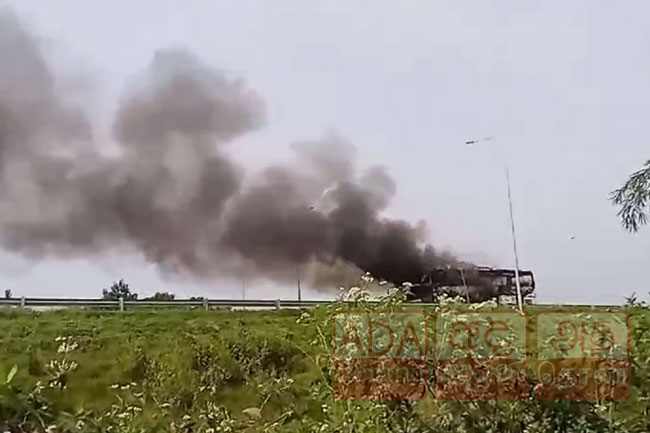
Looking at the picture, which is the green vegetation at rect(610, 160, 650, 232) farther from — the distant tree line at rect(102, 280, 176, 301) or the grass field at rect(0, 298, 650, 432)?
the distant tree line at rect(102, 280, 176, 301)

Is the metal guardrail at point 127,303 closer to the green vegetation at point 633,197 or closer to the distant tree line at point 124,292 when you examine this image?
the distant tree line at point 124,292

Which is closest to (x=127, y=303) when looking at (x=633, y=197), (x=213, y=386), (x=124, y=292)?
(x=124, y=292)

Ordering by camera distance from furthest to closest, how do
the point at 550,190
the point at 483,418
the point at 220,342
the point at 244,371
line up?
the point at 550,190
the point at 220,342
the point at 244,371
the point at 483,418

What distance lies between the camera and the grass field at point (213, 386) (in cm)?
250

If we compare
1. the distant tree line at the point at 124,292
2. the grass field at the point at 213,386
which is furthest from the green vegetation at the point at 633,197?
the distant tree line at the point at 124,292

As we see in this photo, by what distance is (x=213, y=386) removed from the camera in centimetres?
405

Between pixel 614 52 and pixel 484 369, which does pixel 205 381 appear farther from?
pixel 614 52

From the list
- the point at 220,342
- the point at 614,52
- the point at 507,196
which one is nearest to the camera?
the point at 220,342

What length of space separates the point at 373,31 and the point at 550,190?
2.94 metres

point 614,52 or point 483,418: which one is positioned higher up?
point 614,52

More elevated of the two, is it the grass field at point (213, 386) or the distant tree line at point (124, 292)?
the distant tree line at point (124, 292)

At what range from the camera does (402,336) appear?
2.67 m

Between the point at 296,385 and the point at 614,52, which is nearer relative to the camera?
the point at 296,385

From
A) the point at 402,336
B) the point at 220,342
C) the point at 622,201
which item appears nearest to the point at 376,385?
the point at 402,336
